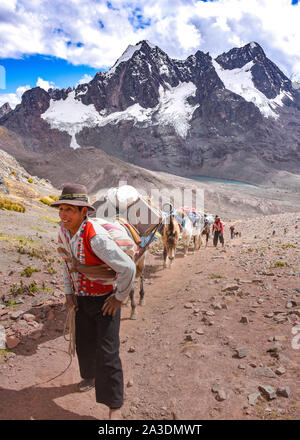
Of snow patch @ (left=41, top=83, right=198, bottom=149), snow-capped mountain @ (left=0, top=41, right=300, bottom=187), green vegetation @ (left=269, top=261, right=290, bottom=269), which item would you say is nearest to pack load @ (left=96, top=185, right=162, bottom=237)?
green vegetation @ (left=269, top=261, right=290, bottom=269)

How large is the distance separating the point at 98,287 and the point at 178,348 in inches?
95.1

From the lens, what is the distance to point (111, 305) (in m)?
2.96

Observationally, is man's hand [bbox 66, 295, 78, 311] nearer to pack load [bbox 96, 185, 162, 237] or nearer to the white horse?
pack load [bbox 96, 185, 162, 237]

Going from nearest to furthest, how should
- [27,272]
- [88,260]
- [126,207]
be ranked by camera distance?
[88,260], [126,207], [27,272]

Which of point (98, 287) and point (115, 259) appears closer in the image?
point (115, 259)

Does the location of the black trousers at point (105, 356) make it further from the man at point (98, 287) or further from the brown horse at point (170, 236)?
the brown horse at point (170, 236)

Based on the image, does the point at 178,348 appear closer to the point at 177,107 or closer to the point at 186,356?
the point at 186,356

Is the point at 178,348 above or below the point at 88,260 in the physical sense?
below

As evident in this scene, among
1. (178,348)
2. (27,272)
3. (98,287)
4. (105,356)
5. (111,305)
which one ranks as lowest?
(178,348)

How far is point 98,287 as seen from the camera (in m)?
3.09

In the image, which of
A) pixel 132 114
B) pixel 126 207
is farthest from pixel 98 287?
pixel 132 114

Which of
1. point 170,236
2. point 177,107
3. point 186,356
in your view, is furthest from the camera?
point 177,107
